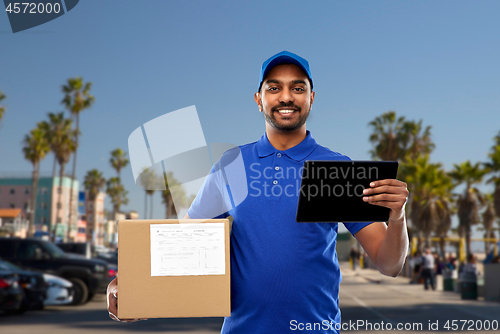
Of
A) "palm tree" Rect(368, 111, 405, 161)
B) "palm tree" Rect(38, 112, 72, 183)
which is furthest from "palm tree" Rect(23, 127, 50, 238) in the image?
"palm tree" Rect(368, 111, 405, 161)

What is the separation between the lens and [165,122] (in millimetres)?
2107

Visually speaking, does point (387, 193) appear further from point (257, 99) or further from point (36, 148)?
point (36, 148)

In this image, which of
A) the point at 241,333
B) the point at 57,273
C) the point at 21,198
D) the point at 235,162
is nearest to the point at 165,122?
the point at 235,162

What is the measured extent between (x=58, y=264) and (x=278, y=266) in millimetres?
15328

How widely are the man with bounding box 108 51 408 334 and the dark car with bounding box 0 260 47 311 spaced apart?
13.0 m

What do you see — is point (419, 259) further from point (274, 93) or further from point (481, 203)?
point (274, 93)

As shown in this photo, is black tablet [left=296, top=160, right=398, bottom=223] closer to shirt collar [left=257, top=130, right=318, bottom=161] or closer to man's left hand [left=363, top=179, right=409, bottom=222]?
man's left hand [left=363, top=179, right=409, bottom=222]

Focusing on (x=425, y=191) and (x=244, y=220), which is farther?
(x=425, y=191)

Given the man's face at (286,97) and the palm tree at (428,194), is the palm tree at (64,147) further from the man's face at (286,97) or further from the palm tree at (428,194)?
the man's face at (286,97)

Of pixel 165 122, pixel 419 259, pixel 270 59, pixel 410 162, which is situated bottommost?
pixel 419 259

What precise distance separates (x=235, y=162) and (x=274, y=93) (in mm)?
327

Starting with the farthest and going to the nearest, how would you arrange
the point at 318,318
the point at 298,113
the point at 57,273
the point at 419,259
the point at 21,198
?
the point at 21,198
the point at 419,259
the point at 57,273
the point at 298,113
the point at 318,318

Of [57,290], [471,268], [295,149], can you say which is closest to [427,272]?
[471,268]

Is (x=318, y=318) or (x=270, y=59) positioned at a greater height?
(x=270, y=59)
